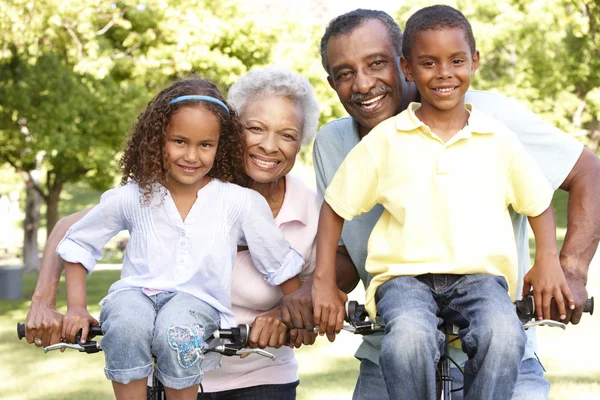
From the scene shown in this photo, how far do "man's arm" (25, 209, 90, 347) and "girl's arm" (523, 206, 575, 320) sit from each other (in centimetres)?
178

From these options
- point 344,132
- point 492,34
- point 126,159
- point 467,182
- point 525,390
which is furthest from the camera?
point 492,34

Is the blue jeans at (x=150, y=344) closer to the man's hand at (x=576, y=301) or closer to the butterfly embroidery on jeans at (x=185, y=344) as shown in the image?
the butterfly embroidery on jeans at (x=185, y=344)

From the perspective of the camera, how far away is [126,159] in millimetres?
3822

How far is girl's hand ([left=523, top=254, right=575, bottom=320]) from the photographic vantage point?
10.4 feet

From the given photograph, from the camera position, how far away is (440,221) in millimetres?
3191

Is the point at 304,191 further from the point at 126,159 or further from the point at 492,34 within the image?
the point at 492,34

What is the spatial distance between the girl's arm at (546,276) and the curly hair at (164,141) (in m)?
1.28

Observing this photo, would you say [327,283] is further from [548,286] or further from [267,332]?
[548,286]

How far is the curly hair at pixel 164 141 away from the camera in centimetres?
365

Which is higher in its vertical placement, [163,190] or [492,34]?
[492,34]

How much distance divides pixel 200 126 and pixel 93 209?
54 centimetres

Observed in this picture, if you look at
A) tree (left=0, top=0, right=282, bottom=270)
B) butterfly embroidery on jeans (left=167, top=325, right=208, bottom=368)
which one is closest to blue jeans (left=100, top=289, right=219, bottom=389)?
butterfly embroidery on jeans (left=167, top=325, right=208, bottom=368)

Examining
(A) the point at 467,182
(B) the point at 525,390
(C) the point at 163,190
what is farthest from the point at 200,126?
(B) the point at 525,390

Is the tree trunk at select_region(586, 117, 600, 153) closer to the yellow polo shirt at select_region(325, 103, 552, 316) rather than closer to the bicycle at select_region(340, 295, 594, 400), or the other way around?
the yellow polo shirt at select_region(325, 103, 552, 316)
